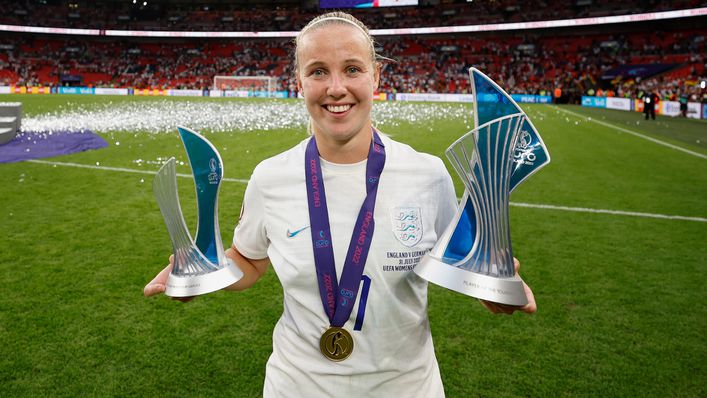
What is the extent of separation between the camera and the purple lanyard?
157 cm

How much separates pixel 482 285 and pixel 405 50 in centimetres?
5288

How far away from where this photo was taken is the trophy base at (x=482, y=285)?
122cm

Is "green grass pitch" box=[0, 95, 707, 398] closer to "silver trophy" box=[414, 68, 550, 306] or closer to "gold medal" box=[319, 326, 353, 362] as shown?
"gold medal" box=[319, 326, 353, 362]

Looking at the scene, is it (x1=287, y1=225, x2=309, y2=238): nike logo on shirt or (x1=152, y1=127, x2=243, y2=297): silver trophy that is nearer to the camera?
(x1=152, y1=127, x2=243, y2=297): silver trophy

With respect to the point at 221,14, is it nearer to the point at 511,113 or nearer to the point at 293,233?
the point at 293,233

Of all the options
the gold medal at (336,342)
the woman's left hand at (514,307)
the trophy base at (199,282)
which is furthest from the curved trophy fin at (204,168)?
the woman's left hand at (514,307)

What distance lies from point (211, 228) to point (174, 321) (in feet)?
8.82

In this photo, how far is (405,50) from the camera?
170ft

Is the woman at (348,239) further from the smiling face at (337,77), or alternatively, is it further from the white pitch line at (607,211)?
the white pitch line at (607,211)

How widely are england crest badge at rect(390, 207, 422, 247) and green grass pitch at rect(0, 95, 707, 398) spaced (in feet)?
5.88

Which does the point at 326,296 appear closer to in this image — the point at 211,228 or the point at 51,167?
the point at 211,228

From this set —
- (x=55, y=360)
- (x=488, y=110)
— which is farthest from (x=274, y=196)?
(x=55, y=360)

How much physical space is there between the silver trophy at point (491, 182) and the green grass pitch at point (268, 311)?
79.2 inches

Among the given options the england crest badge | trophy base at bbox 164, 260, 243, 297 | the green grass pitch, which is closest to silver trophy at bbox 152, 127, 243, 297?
trophy base at bbox 164, 260, 243, 297
